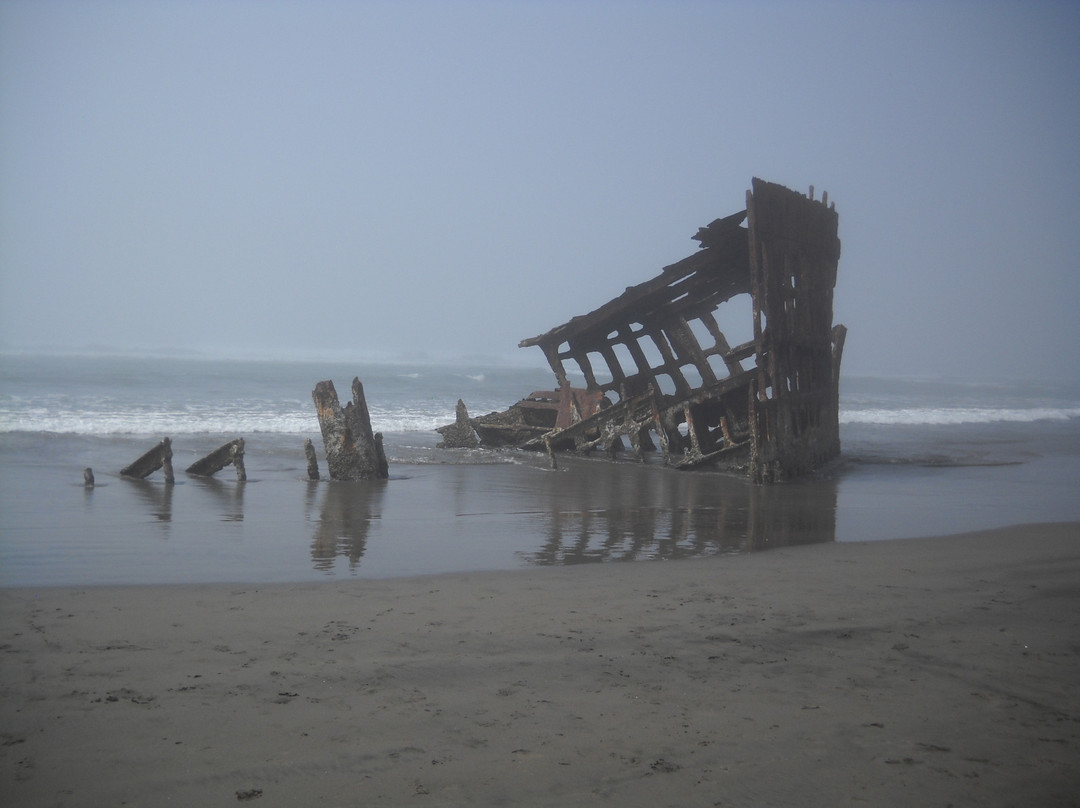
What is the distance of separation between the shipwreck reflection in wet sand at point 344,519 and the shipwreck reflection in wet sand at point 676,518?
1.40m

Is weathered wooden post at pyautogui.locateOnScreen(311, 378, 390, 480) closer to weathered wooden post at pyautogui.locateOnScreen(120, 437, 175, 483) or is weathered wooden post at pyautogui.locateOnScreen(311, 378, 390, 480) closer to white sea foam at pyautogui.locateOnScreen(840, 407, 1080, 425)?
weathered wooden post at pyautogui.locateOnScreen(120, 437, 175, 483)

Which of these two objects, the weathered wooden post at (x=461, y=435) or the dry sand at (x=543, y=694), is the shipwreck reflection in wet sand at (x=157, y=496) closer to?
the dry sand at (x=543, y=694)

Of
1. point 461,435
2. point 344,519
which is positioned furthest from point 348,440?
point 461,435

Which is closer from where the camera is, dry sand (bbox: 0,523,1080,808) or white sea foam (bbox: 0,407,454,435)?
dry sand (bbox: 0,523,1080,808)

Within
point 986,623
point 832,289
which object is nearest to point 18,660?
point 986,623

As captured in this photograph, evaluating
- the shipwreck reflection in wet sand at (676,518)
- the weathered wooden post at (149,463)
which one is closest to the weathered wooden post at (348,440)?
the weathered wooden post at (149,463)

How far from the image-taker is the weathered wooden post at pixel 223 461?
1102 centimetres

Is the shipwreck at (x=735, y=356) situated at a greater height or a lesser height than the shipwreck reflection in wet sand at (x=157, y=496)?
greater

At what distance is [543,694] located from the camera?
11.4 ft

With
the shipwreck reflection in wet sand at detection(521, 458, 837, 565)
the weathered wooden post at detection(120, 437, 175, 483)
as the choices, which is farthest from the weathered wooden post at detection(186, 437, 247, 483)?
the shipwreck reflection in wet sand at detection(521, 458, 837, 565)

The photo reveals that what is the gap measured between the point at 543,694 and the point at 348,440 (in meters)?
8.41

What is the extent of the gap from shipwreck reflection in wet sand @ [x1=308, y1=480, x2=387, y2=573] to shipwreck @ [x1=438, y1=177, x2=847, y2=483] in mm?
4443

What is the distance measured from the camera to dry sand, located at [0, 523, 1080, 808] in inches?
108

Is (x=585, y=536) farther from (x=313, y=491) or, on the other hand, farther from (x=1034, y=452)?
(x=1034, y=452)
